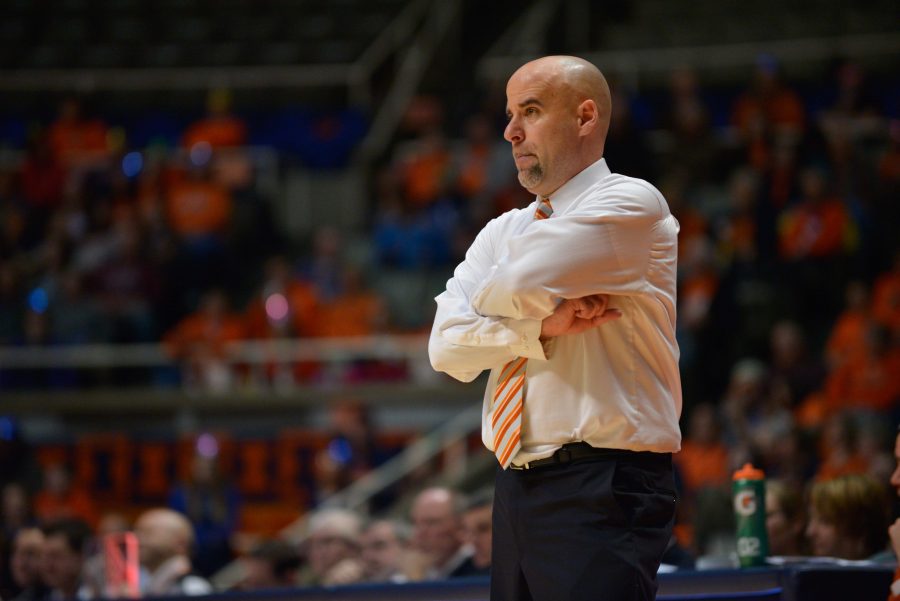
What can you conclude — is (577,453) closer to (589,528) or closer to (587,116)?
(589,528)

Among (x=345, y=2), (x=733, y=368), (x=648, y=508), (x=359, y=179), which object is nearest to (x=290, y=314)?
(x=359, y=179)

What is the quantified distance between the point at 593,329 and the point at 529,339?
0.53ft

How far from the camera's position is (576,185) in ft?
11.2

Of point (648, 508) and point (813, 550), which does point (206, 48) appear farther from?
point (648, 508)

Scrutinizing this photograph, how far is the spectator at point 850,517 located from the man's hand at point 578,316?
7.41 feet

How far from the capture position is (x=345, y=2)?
1652 cm

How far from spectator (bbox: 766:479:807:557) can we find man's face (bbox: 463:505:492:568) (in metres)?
1.19

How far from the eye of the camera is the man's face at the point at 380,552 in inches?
265

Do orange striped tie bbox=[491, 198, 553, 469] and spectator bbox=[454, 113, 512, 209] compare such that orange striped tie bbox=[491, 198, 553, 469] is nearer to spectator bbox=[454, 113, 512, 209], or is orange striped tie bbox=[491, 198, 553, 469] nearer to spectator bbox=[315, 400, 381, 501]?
spectator bbox=[315, 400, 381, 501]

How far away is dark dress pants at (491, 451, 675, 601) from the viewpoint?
122 inches

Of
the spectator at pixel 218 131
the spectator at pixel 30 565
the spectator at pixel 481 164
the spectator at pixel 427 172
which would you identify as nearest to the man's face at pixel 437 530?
the spectator at pixel 30 565

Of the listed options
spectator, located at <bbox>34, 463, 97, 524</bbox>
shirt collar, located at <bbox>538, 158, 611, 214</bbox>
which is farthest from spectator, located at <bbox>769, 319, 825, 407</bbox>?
shirt collar, located at <bbox>538, 158, 611, 214</bbox>

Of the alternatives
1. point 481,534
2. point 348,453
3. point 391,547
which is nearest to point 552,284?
point 481,534

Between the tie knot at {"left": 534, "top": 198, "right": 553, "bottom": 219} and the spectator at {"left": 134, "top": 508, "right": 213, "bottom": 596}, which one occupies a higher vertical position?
the tie knot at {"left": 534, "top": 198, "right": 553, "bottom": 219}
